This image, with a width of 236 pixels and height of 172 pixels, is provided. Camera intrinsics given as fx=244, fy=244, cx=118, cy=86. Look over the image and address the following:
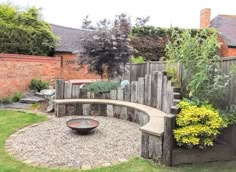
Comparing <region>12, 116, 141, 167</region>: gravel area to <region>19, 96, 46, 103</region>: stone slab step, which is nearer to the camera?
<region>12, 116, 141, 167</region>: gravel area

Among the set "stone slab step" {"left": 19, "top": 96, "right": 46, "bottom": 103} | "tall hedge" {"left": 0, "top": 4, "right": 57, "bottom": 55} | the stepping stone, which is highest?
"tall hedge" {"left": 0, "top": 4, "right": 57, "bottom": 55}

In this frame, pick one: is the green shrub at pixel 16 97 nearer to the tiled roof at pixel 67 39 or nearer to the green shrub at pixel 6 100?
the green shrub at pixel 6 100

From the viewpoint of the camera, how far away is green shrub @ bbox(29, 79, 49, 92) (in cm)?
980

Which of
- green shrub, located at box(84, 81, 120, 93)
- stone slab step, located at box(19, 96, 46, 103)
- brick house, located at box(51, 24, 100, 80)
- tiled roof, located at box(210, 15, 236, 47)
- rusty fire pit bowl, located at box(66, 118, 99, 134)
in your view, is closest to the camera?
rusty fire pit bowl, located at box(66, 118, 99, 134)

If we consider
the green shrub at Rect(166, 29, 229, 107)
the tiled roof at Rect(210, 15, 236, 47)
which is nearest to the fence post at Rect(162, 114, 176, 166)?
the green shrub at Rect(166, 29, 229, 107)

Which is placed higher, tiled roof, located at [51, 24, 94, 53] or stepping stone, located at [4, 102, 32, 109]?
tiled roof, located at [51, 24, 94, 53]

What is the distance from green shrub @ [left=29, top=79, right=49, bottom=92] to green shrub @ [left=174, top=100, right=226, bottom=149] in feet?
24.2

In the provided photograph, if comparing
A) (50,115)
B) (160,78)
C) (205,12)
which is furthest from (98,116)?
(205,12)

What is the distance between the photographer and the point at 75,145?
4.68 meters

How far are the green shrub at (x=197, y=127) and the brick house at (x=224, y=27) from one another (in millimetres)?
13310

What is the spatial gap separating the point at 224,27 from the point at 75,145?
52.9 feet

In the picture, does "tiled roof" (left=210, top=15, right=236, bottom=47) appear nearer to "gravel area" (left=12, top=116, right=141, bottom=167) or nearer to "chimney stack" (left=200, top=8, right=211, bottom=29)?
"chimney stack" (left=200, top=8, right=211, bottom=29)

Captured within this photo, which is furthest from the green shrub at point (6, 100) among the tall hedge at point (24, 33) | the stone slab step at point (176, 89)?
the stone slab step at point (176, 89)

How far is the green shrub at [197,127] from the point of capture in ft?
11.8
